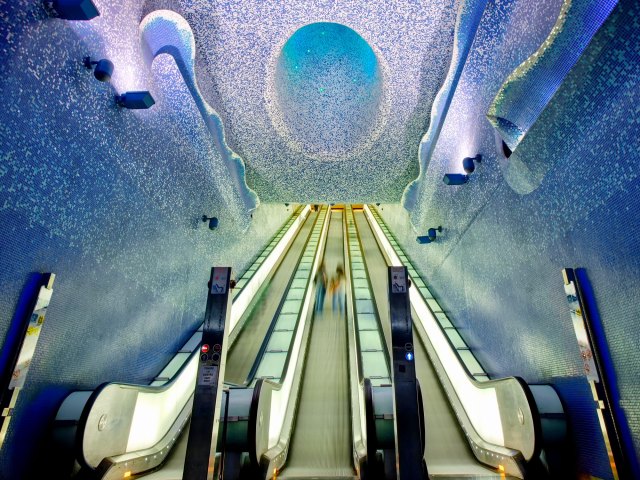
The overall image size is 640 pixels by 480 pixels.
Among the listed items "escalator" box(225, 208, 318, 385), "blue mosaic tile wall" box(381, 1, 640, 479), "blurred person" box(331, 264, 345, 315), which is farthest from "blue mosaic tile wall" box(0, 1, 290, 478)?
"blue mosaic tile wall" box(381, 1, 640, 479)

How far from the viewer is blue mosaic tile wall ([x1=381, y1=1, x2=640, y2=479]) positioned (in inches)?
86.7

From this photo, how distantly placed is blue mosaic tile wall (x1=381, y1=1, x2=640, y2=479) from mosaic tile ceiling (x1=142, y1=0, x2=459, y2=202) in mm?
728

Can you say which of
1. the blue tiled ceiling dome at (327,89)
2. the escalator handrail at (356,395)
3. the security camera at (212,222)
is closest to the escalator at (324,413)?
the escalator handrail at (356,395)

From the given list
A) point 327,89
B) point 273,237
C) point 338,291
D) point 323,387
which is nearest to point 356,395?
point 323,387

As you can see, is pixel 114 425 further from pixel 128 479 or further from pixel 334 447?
pixel 334 447

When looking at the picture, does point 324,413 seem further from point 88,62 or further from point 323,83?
point 323,83

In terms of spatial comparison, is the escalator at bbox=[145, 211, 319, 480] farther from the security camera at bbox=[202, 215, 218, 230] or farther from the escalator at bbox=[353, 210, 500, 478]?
the escalator at bbox=[353, 210, 500, 478]

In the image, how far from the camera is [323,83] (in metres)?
5.77

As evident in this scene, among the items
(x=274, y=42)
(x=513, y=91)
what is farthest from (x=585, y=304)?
(x=274, y=42)

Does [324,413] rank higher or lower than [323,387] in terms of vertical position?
lower

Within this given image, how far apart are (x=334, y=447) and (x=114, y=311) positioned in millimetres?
2470

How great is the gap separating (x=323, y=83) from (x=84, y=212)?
4.02 meters

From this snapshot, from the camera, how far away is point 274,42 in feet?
15.6

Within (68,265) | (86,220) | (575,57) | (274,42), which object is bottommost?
(68,265)
